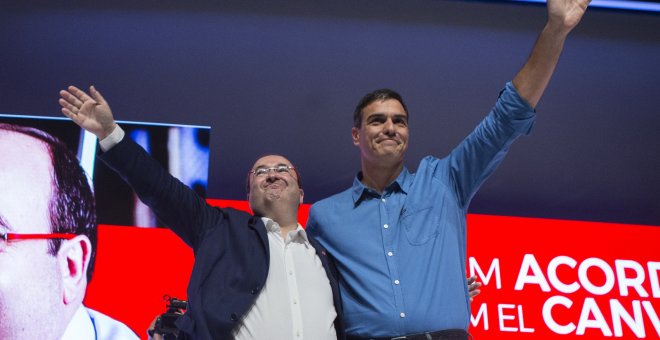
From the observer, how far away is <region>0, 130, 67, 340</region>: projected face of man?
2758mm

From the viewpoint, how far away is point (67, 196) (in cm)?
308

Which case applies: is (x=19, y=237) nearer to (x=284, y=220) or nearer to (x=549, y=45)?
(x=284, y=220)

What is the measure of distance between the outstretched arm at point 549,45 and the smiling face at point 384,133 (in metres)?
0.43

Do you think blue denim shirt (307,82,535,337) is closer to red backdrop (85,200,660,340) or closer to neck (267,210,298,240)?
neck (267,210,298,240)

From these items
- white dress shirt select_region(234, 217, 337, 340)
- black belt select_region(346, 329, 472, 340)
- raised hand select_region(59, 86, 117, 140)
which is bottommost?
black belt select_region(346, 329, 472, 340)

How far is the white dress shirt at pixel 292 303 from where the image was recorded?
1805 mm

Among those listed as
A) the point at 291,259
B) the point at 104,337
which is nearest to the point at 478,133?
the point at 291,259

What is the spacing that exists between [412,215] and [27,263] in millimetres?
1817

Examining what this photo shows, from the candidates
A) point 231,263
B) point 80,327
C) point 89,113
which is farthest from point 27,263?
point 231,263

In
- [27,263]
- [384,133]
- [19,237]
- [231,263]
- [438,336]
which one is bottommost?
[438,336]

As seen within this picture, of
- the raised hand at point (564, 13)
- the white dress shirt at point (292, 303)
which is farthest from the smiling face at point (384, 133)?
the raised hand at point (564, 13)

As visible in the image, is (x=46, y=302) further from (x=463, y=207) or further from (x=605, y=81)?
(x=605, y=81)

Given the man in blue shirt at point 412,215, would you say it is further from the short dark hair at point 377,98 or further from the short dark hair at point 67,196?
the short dark hair at point 67,196

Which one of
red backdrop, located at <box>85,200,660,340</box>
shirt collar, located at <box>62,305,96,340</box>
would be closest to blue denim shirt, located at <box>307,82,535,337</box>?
red backdrop, located at <box>85,200,660,340</box>
